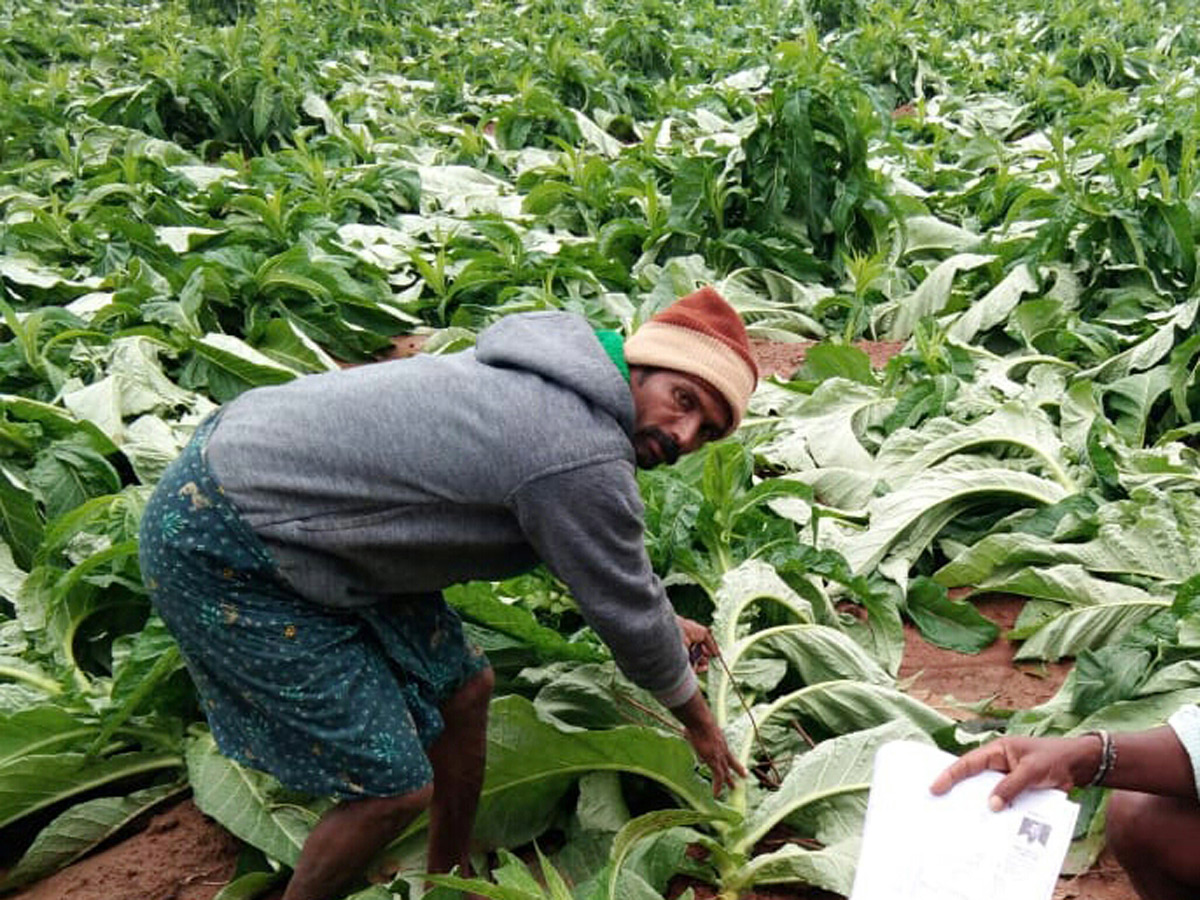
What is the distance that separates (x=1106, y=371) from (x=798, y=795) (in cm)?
221

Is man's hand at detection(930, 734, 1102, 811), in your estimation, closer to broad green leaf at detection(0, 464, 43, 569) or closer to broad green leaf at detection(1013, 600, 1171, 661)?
broad green leaf at detection(1013, 600, 1171, 661)

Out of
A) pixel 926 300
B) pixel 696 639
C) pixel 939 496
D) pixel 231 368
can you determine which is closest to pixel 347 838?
pixel 696 639

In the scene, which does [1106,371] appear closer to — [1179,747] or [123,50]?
[1179,747]

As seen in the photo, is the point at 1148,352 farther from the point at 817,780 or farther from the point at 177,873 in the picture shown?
the point at 177,873

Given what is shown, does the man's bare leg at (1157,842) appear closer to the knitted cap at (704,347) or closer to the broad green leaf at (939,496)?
the knitted cap at (704,347)

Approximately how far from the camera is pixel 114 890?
226 centimetres

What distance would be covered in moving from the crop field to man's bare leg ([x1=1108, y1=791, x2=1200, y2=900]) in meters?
0.25

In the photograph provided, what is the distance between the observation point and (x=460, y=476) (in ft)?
5.70

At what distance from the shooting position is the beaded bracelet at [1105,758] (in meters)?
1.77

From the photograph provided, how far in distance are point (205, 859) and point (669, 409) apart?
1312 mm

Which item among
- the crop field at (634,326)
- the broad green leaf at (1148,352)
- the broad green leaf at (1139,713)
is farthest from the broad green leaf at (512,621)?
the broad green leaf at (1148,352)

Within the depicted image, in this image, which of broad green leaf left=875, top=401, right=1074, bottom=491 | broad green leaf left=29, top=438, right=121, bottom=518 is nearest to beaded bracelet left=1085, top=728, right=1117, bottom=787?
broad green leaf left=875, top=401, right=1074, bottom=491

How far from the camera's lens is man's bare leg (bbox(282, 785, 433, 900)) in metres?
1.93

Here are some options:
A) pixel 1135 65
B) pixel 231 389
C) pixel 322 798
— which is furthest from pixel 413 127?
pixel 322 798
